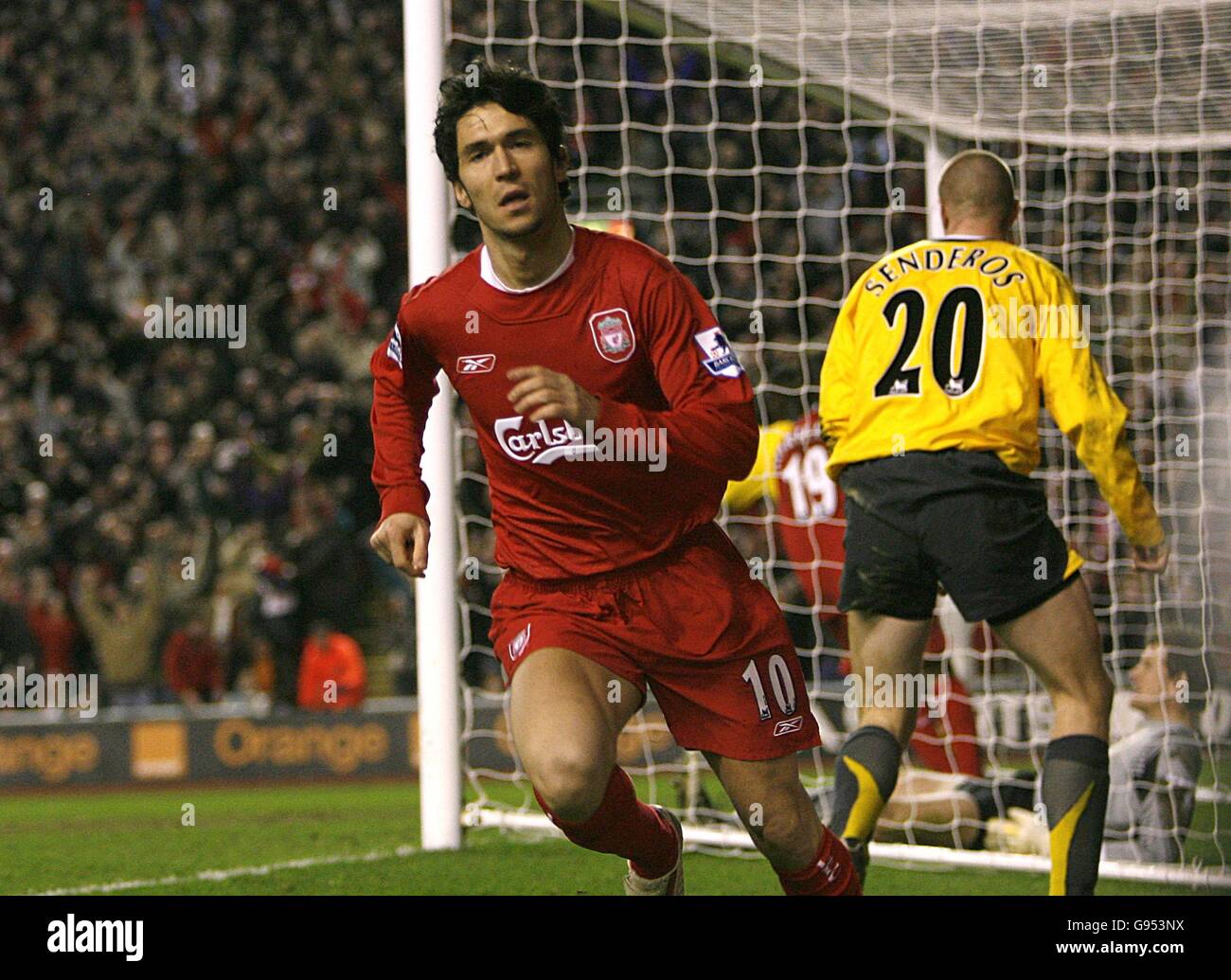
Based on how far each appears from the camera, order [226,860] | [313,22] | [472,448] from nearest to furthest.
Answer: [226,860] < [472,448] < [313,22]

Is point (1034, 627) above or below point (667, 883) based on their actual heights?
above

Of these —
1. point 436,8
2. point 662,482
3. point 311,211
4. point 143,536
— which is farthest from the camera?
point 311,211

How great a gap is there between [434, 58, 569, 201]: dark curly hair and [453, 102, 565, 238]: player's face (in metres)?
0.02

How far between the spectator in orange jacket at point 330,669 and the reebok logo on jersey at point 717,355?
846 cm

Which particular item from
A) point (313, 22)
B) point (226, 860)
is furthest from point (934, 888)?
point (313, 22)

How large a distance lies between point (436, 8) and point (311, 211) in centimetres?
919

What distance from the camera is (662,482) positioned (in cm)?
388

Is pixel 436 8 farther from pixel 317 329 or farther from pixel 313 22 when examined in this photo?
pixel 313 22

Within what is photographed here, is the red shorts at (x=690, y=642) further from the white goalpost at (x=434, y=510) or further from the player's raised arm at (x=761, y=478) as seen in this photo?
the player's raised arm at (x=761, y=478)

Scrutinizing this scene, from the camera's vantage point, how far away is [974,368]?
4.54 m

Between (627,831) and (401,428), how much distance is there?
104 centimetres

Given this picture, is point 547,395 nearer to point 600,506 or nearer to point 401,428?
point 600,506

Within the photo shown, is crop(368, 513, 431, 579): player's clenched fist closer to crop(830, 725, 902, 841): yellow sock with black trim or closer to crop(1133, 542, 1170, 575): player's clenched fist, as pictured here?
crop(830, 725, 902, 841): yellow sock with black trim

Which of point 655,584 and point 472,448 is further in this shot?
point 472,448
